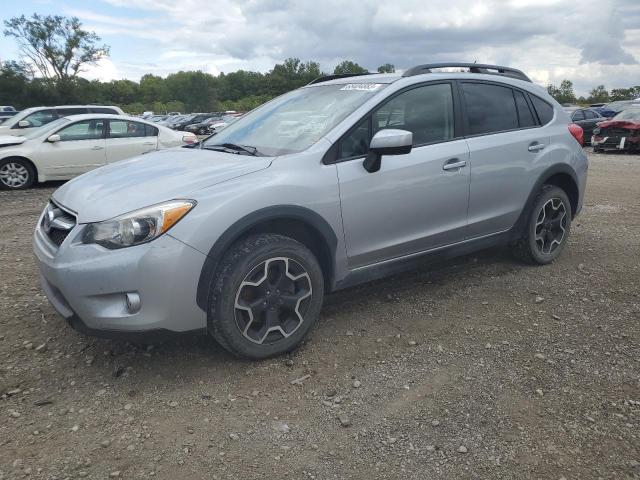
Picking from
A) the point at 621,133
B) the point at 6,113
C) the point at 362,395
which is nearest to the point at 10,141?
the point at 362,395

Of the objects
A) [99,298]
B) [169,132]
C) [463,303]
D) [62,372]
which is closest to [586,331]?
[463,303]

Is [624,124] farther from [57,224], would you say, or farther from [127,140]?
[57,224]

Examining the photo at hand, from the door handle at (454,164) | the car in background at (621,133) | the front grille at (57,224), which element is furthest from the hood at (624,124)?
the front grille at (57,224)

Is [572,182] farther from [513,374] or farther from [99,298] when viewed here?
[99,298]

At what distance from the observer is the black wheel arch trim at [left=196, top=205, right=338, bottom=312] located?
2930mm

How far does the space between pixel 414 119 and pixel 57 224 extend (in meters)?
2.47

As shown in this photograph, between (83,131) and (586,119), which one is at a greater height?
(83,131)

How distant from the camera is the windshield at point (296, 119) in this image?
141 inches

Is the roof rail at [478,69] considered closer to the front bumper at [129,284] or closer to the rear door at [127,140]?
the front bumper at [129,284]

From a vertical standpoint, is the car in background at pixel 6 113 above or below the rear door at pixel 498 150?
above

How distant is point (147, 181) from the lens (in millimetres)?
3176

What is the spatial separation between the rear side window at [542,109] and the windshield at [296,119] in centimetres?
178

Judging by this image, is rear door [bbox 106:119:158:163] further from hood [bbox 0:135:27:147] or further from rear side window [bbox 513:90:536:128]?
rear side window [bbox 513:90:536:128]

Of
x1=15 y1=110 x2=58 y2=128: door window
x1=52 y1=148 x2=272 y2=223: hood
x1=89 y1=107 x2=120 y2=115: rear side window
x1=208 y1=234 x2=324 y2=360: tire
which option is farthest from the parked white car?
x1=208 y1=234 x2=324 y2=360: tire
